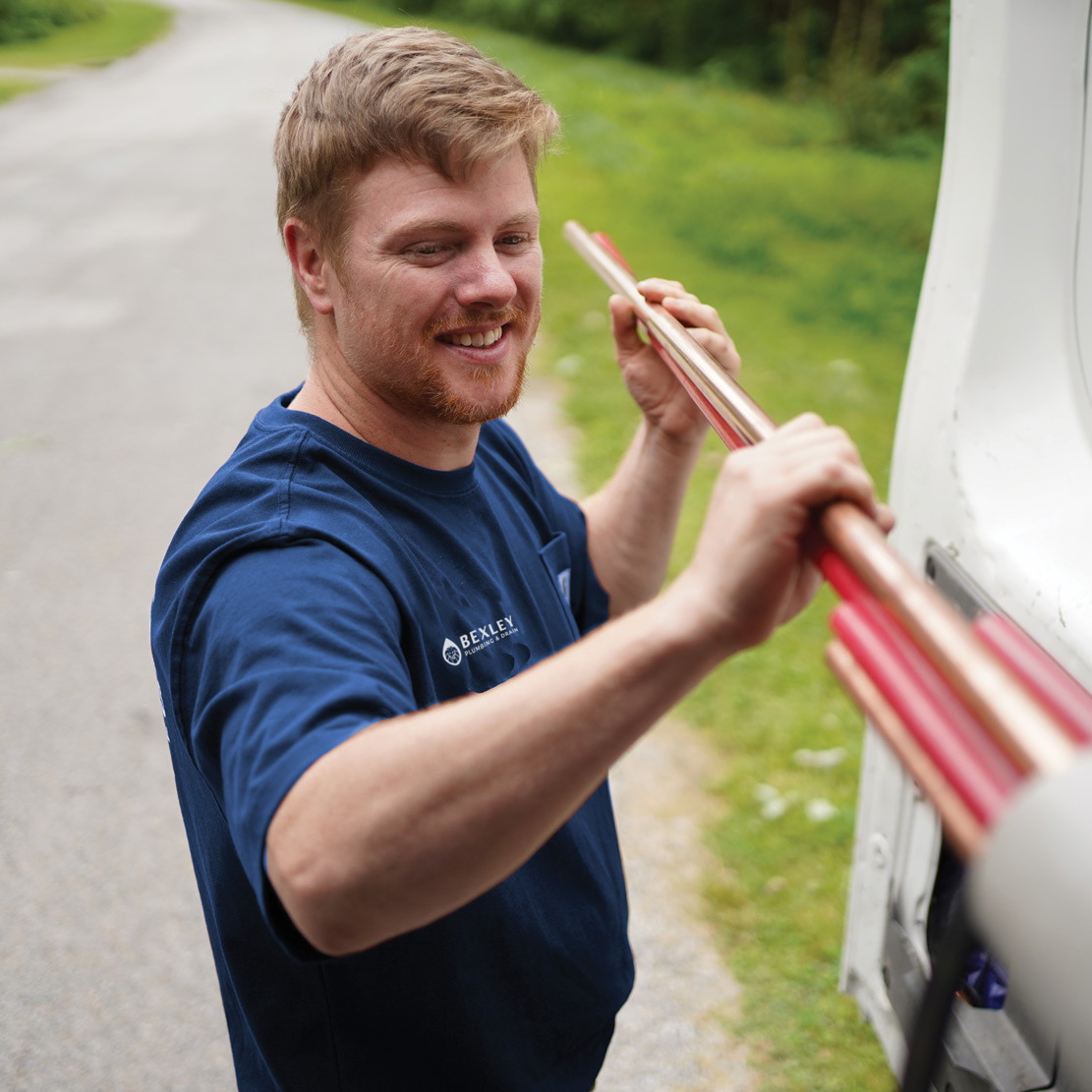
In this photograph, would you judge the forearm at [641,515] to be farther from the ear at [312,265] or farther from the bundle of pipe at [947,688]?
the bundle of pipe at [947,688]

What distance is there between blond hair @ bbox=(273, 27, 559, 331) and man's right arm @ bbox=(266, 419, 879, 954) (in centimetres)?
66

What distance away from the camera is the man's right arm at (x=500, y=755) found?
866mm

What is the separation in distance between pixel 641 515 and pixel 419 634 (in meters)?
0.77

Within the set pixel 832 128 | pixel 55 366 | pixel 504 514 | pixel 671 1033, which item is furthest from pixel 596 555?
pixel 832 128

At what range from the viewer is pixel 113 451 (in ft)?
18.0

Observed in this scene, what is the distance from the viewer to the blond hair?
1306 millimetres

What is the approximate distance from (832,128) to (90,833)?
13482mm

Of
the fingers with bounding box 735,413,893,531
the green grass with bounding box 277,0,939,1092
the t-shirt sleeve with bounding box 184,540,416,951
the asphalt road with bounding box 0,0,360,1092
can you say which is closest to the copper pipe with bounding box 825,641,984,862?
the fingers with bounding box 735,413,893,531

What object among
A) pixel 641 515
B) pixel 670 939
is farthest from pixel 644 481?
pixel 670 939

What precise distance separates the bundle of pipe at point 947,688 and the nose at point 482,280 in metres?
0.72

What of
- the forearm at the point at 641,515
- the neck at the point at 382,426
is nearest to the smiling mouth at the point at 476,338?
the neck at the point at 382,426

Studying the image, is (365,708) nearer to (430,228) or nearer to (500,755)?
(500,755)

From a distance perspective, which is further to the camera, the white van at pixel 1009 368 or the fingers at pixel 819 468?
the white van at pixel 1009 368

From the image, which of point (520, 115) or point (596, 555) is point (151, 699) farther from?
point (520, 115)
